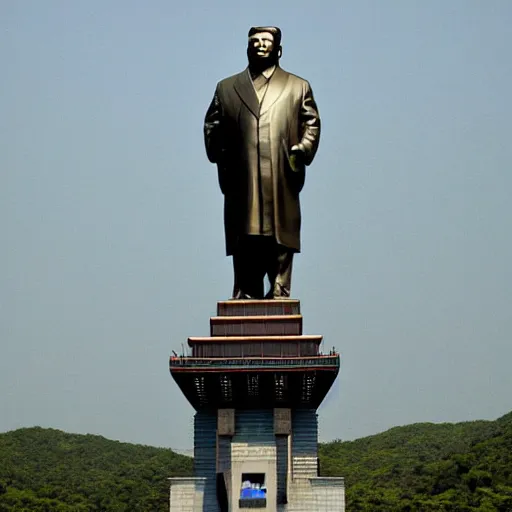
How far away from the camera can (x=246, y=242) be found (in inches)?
856

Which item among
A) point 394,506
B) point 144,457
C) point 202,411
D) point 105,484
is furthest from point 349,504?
point 202,411

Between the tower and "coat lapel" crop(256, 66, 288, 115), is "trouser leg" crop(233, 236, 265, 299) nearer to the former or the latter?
the tower

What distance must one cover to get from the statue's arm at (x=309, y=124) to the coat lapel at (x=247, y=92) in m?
0.88

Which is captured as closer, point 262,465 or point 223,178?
point 262,465

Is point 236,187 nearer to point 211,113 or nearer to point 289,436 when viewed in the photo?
point 211,113

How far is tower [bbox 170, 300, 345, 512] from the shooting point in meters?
20.3

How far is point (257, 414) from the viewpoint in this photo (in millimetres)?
20781

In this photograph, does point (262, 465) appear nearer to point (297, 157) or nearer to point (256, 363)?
point (256, 363)

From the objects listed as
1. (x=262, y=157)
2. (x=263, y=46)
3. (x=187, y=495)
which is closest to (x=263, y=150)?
(x=262, y=157)

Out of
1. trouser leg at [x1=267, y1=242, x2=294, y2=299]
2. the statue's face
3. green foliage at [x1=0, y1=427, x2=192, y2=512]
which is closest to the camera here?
trouser leg at [x1=267, y1=242, x2=294, y2=299]

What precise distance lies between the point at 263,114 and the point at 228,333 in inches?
162

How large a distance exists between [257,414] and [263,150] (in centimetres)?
480

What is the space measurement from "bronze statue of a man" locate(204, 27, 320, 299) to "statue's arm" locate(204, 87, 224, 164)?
2 cm

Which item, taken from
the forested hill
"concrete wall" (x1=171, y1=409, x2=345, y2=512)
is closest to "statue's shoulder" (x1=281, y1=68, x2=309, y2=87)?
"concrete wall" (x1=171, y1=409, x2=345, y2=512)
